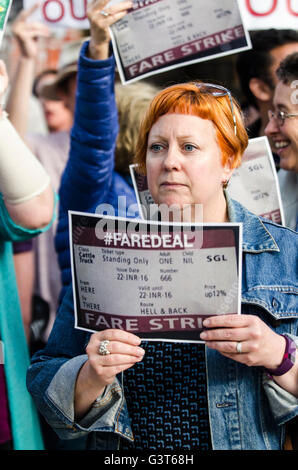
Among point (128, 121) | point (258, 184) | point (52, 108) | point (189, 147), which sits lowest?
point (258, 184)

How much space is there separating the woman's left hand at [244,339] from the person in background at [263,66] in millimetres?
803

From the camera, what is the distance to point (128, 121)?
221cm

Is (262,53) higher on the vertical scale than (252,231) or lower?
higher

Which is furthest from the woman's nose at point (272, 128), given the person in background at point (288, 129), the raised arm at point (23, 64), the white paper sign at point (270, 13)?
the raised arm at point (23, 64)

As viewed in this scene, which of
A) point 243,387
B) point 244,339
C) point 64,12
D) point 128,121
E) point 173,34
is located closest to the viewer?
point 244,339

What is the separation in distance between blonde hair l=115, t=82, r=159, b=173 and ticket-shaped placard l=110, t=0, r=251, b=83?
0.31 meters

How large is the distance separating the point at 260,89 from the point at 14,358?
1.26 meters

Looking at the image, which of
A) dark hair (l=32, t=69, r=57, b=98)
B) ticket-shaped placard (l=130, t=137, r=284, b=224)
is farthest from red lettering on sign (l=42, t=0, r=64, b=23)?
dark hair (l=32, t=69, r=57, b=98)

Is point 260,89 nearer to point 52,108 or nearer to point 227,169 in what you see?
point 227,169

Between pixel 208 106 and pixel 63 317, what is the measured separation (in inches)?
26.6

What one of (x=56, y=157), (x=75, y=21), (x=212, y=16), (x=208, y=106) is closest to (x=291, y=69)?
(x=212, y=16)

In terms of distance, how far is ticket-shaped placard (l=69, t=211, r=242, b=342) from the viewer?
1.32m

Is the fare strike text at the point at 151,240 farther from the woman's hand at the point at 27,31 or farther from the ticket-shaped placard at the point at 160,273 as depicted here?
the woman's hand at the point at 27,31

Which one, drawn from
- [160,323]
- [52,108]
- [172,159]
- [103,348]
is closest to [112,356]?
[103,348]
